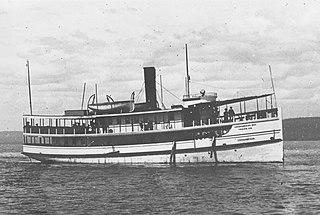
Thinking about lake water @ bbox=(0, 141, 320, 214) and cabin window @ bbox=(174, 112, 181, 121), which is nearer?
lake water @ bbox=(0, 141, 320, 214)

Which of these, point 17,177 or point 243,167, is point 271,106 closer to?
point 243,167

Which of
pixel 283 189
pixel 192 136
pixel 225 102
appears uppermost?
pixel 225 102

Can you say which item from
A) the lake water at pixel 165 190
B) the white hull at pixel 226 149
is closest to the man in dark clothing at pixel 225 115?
the white hull at pixel 226 149

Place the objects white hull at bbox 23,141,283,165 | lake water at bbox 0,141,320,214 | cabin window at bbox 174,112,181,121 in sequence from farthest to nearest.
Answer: cabin window at bbox 174,112,181,121 → white hull at bbox 23,141,283,165 → lake water at bbox 0,141,320,214

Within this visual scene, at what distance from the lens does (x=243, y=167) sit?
135 ft

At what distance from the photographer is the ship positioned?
42.2m

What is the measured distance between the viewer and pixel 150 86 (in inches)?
1901

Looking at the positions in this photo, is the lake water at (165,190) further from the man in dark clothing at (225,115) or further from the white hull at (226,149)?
the man in dark clothing at (225,115)

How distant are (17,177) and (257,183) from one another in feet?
66.5

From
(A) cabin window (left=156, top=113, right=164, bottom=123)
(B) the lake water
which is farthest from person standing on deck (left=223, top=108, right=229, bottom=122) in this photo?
(A) cabin window (left=156, top=113, right=164, bottom=123)

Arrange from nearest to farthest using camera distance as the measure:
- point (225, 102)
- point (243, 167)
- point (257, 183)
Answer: point (257, 183) < point (243, 167) < point (225, 102)

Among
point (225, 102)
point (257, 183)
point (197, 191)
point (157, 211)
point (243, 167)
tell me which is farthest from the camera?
point (225, 102)

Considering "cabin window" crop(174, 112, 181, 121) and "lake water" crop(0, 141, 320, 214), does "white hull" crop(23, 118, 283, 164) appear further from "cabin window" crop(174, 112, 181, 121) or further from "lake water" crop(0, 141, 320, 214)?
"cabin window" crop(174, 112, 181, 121)

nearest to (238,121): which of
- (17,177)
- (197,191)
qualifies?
(197,191)
